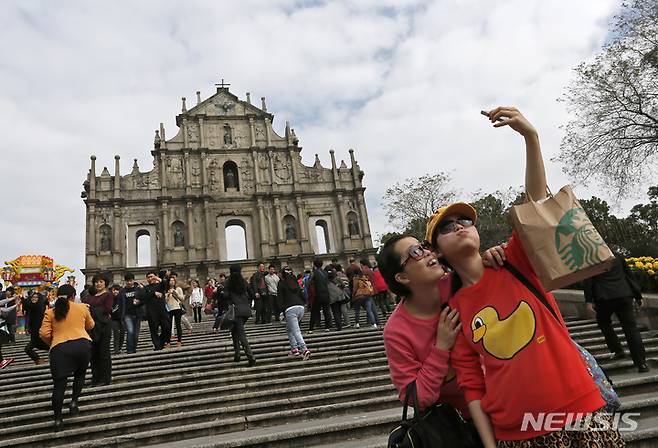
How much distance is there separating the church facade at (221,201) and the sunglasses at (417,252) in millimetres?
27489

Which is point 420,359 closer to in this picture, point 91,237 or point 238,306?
point 238,306

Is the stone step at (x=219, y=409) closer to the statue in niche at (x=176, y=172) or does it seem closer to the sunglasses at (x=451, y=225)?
the sunglasses at (x=451, y=225)

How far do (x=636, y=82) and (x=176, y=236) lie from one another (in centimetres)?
2651

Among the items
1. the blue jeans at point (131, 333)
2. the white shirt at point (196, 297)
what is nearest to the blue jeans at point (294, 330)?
the blue jeans at point (131, 333)

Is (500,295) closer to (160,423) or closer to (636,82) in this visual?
(160,423)

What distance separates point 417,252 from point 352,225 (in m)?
29.6

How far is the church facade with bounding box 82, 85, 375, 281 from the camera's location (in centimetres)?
2834

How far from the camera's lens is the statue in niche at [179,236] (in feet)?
95.2

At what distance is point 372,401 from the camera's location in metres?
5.12

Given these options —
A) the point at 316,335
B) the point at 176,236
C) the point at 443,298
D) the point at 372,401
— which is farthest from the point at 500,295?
the point at 176,236

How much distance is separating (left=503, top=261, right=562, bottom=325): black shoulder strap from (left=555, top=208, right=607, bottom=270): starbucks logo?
8.8 inches

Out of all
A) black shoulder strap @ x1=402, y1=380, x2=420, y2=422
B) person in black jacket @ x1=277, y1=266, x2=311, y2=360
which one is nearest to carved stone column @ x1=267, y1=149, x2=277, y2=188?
person in black jacket @ x1=277, y1=266, x2=311, y2=360

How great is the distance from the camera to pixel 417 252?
1754 mm

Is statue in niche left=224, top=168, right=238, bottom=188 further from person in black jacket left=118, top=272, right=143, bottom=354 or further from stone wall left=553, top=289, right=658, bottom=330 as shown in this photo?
stone wall left=553, top=289, right=658, bottom=330
